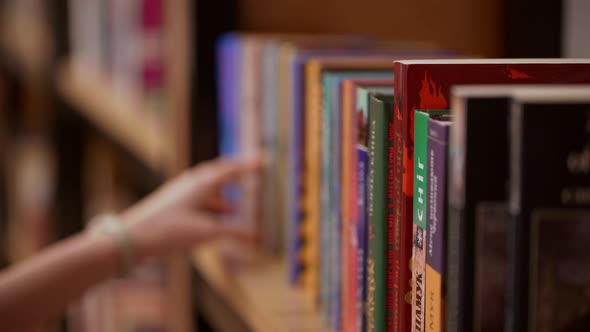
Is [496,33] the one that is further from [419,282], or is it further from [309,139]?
[419,282]

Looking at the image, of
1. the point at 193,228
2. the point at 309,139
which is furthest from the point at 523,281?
the point at 193,228

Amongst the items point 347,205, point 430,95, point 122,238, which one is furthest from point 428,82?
point 122,238

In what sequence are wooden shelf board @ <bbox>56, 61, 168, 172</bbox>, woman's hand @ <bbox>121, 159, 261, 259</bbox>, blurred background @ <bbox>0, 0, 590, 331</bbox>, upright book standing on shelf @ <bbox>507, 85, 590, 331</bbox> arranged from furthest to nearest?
wooden shelf board @ <bbox>56, 61, 168, 172</bbox>
blurred background @ <bbox>0, 0, 590, 331</bbox>
woman's hand @ <bbox>121, 159, 261, 259</bbox>
upright book standing on shelf @ <bbox>507, 85, 590, 331</bbox>

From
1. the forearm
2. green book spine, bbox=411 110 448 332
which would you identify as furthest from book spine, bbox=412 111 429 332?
the forearm

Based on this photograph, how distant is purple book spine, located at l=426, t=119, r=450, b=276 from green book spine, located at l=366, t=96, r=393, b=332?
4.2 inches

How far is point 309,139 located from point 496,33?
0.43 meters

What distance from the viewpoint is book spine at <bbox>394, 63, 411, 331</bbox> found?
0.55 metres

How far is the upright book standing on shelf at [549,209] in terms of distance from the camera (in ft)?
1.28

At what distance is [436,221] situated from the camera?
49 centimetres

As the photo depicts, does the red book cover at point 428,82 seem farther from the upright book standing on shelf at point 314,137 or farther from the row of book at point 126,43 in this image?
the row of book at point 126,43

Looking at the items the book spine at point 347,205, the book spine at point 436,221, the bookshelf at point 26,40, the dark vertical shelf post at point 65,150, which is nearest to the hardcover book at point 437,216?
the book spine at point 436,221

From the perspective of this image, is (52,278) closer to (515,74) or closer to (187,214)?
(187,214)

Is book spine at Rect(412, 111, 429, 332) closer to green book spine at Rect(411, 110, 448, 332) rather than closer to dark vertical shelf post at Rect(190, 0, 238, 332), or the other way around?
green book spine at Rect(411, 110, 448, 332)

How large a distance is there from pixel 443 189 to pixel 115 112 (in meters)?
1.29
